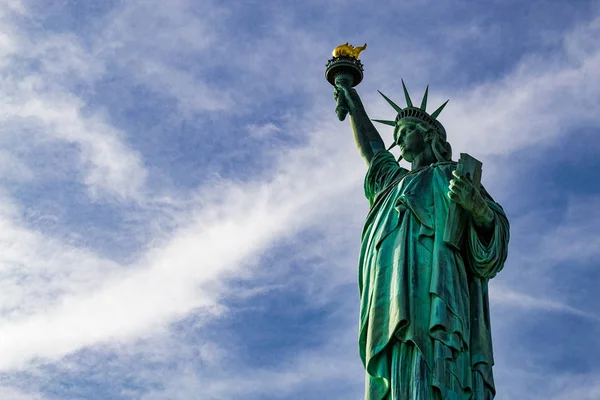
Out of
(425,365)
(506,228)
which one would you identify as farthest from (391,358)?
(506,228)

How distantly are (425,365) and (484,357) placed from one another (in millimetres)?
958

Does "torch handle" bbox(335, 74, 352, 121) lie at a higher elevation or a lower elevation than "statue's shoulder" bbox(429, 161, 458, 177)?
higher

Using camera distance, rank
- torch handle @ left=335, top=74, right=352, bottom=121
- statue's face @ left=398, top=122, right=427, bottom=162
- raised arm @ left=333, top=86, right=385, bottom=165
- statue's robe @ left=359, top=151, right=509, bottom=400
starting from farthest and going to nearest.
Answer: torch handle @ left=335, top=74, right=352, bottom=121 < raised arm @ left=333, top=86, right=385, bottom=165 < statue's face @ left=398, top=122, right=427, bottom=162 < statue's robe @ left=359, top=151, right=509, bottom=400

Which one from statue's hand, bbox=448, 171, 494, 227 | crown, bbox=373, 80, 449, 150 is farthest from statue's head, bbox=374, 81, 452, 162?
statue's hand, bbox=448, 171, 494, 227

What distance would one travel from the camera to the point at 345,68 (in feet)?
57.5

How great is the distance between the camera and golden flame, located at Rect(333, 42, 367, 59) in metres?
17.7

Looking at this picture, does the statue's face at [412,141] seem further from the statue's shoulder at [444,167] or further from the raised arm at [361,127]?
the raised arm at [361,127]

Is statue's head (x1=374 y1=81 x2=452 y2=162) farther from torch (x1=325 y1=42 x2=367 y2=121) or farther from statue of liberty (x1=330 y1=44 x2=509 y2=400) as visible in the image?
torch (x1=325 y1=42 x2=367 y2=121)

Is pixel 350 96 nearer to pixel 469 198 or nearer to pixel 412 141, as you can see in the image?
pixel 412 141

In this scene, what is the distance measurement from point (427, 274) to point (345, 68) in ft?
15.5

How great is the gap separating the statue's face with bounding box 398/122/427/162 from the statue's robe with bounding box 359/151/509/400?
56cm

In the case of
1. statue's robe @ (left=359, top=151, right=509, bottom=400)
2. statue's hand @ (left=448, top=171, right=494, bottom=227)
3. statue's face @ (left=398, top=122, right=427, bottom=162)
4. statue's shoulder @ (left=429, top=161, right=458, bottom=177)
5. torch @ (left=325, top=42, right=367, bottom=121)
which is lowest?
statue's robe @ (left=359, top=151, right=509, bottom=400)

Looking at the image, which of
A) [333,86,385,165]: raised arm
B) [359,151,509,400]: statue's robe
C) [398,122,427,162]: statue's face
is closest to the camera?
[359,151,509,400]: statue's robe

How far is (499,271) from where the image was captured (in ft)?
47.0
